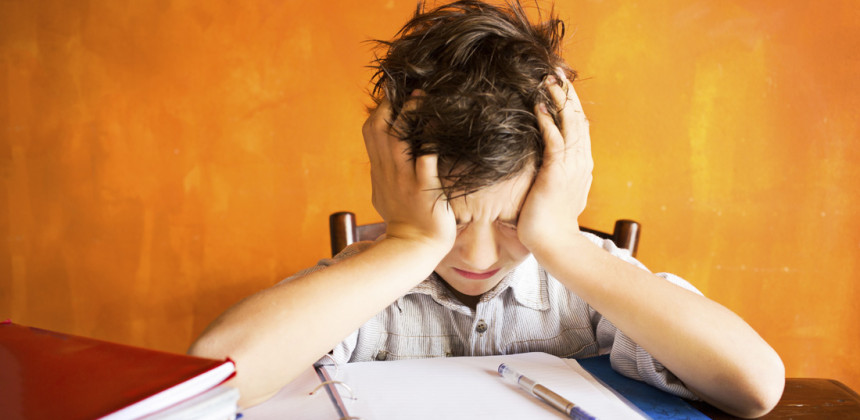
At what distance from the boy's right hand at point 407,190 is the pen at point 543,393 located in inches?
5.9

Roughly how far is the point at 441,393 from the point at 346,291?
Answer: 0.48 ft

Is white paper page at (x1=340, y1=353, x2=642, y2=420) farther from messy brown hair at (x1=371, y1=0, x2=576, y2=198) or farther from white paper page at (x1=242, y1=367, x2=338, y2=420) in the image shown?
messy brown hair at (x1=371, y1=0, x2=576, y2=198)

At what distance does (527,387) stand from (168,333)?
1.42 m

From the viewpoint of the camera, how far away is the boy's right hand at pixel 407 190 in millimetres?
602

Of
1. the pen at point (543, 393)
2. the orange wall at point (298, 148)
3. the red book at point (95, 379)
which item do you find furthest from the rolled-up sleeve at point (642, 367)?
the orange wall at point (298, 148)

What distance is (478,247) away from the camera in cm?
64

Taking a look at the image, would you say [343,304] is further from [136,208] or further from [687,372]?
[136,208]

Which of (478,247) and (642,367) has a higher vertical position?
(478,247)

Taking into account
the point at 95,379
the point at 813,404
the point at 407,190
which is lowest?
the point at 813,404

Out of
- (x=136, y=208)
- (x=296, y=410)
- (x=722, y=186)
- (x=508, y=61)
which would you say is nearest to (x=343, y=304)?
(x=296, y=410)

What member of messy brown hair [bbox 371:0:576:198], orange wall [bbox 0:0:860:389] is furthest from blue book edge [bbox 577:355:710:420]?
orange wall [bbox 0:0:860:389]

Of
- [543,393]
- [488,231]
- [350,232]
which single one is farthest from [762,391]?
[350,232]

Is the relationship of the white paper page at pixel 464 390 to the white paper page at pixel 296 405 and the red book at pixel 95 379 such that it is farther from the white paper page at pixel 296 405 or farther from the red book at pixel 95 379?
the red book at pixel 95 379

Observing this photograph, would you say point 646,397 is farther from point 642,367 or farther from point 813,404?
point 813,404
